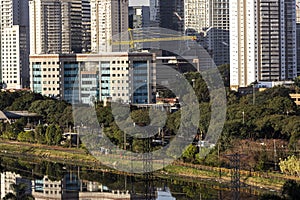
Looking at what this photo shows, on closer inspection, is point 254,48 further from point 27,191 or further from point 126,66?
point 27,191

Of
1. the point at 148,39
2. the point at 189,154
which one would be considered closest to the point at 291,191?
the point at 189,154

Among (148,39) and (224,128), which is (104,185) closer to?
(224,128)

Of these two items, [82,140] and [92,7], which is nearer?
[82,140]

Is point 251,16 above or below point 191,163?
A: above

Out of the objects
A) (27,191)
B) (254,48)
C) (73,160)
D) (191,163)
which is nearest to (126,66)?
(254,48)

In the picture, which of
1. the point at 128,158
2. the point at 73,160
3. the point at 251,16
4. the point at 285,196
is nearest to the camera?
the point at 285,196

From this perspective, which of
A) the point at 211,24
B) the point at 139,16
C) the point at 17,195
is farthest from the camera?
the point at 139,16
